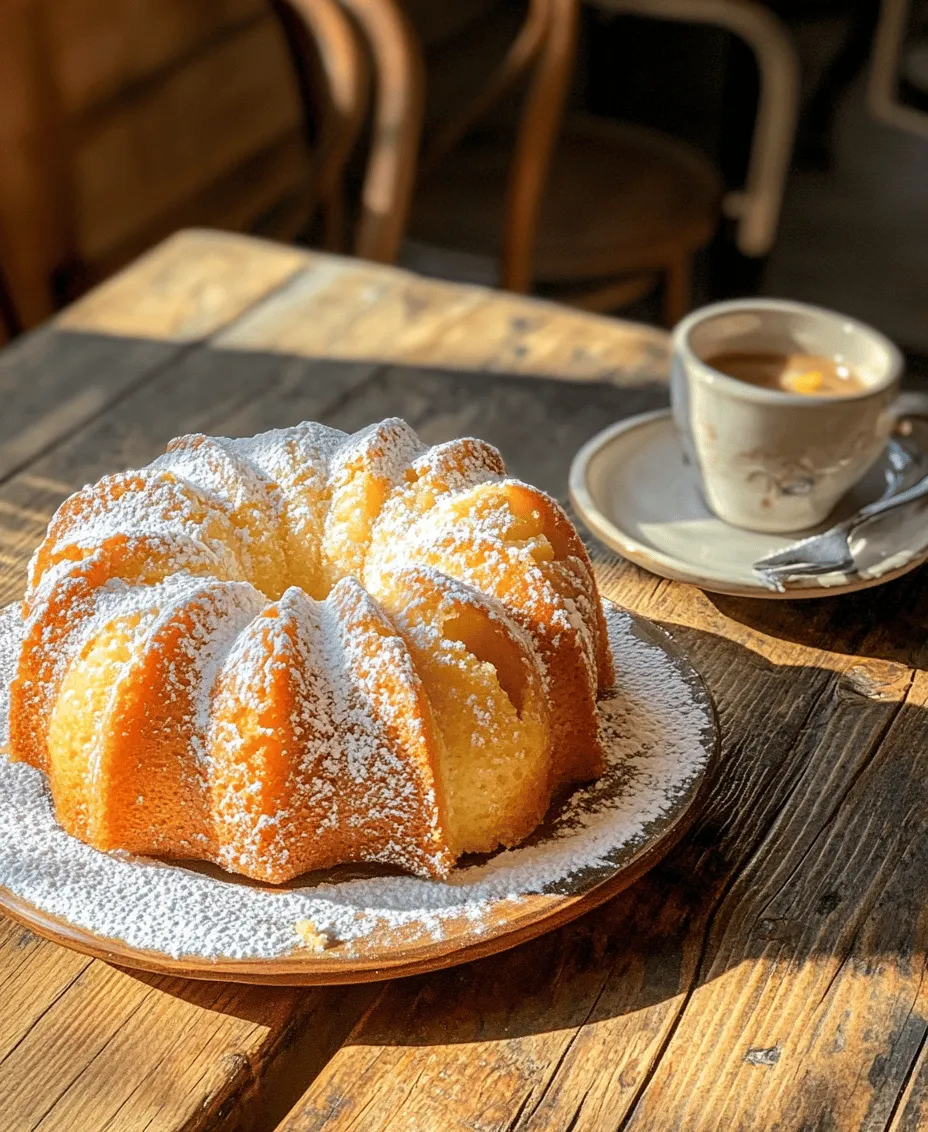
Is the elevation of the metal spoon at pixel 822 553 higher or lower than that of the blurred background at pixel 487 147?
higher

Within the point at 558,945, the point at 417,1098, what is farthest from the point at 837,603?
the point at 417,1098

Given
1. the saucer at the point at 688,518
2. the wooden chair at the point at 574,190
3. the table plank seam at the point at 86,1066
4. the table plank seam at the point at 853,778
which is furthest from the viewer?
the wooden chair at the point at 574,190

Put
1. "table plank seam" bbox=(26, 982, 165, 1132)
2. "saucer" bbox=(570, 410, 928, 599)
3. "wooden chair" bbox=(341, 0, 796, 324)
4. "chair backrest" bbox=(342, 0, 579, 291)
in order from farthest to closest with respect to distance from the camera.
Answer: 1. "wooden chair" bbox=(341, 0, 796, 324)
2. "chair backrest" bbox=(342, 0, 579, 291)
3. "saucer" bbox=(570, 410, 928, 599)
4. "table plank seam" bbox=(26, 982, 165, 1132)

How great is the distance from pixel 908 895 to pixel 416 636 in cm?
30

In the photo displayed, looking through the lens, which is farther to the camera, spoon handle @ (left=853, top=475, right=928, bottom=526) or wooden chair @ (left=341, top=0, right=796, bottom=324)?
wooden chair @ (left=341, top=0, right=796, bottom=324)

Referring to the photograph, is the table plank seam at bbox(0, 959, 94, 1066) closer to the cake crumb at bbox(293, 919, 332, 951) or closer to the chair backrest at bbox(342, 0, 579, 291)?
the cake crumb at bbox(293, 919, 332, 951)

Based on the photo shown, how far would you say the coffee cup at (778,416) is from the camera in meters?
1.01

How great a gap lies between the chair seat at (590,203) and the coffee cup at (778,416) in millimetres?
1031

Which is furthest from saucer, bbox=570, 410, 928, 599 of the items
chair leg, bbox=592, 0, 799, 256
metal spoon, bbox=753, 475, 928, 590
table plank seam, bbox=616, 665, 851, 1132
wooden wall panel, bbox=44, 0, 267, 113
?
wooden wall panel, bbox=44, 0, 267, 113

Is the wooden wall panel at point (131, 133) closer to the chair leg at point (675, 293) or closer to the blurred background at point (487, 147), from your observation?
the blurred background at point (487, 147)

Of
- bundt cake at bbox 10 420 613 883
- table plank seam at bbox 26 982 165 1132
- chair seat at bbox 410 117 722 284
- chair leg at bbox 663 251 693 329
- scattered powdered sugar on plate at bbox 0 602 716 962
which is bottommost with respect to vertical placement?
chair leg at bbox 663 251 693 329

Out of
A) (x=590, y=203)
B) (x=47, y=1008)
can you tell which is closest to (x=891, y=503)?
(x=47, y=1008)

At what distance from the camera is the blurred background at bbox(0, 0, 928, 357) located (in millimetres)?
2080

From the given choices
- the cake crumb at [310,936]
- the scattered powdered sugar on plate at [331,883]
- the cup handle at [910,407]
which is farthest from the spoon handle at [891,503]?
the cake crumb at [310,936]
